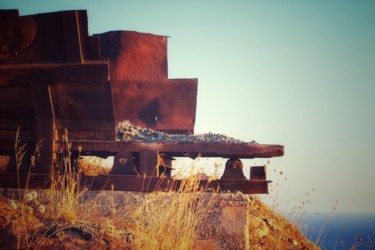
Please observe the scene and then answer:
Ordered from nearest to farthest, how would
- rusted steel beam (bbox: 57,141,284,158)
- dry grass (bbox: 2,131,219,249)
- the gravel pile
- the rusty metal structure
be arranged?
dry grass (bbox: 2,131,219,249) → the rusty metal structure → rusted steel beam (bbox: 57,141,284,158) → the gravel pile

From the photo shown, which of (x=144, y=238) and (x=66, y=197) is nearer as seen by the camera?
(x=144, y=238)

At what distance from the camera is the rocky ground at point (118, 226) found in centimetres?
293

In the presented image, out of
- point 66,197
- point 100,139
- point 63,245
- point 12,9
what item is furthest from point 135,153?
point 12,9

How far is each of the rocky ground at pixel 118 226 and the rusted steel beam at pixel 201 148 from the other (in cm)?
58

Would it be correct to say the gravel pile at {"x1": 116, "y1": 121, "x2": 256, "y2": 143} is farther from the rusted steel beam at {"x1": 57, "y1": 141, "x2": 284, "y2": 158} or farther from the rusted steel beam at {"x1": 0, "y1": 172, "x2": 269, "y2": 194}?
the rusted steel beam at {"x1": 0, "y1": 172, "x2": 269, "y2": 194}

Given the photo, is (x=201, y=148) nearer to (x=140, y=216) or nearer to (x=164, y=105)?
(x=140, y=216)

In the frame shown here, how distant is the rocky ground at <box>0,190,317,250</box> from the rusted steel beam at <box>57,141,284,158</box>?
579 millimetres

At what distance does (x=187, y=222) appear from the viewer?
370 cm

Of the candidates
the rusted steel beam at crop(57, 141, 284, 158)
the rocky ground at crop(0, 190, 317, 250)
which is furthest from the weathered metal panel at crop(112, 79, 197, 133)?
the rocky ground at crop(0, 190, 317, 250)

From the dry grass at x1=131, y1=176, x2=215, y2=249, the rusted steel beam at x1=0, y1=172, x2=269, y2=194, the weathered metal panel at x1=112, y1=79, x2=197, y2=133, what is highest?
the weathered metal panel at x1=112, y1=79, x2=197, y2=133

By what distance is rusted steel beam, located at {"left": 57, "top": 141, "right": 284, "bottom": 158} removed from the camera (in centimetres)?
424

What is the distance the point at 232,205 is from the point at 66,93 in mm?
2543

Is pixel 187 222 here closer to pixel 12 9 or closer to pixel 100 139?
pixel 100 139

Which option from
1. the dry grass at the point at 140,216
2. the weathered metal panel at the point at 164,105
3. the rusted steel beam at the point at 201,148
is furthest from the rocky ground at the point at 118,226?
the weathered metal panel at the point at 164,105
